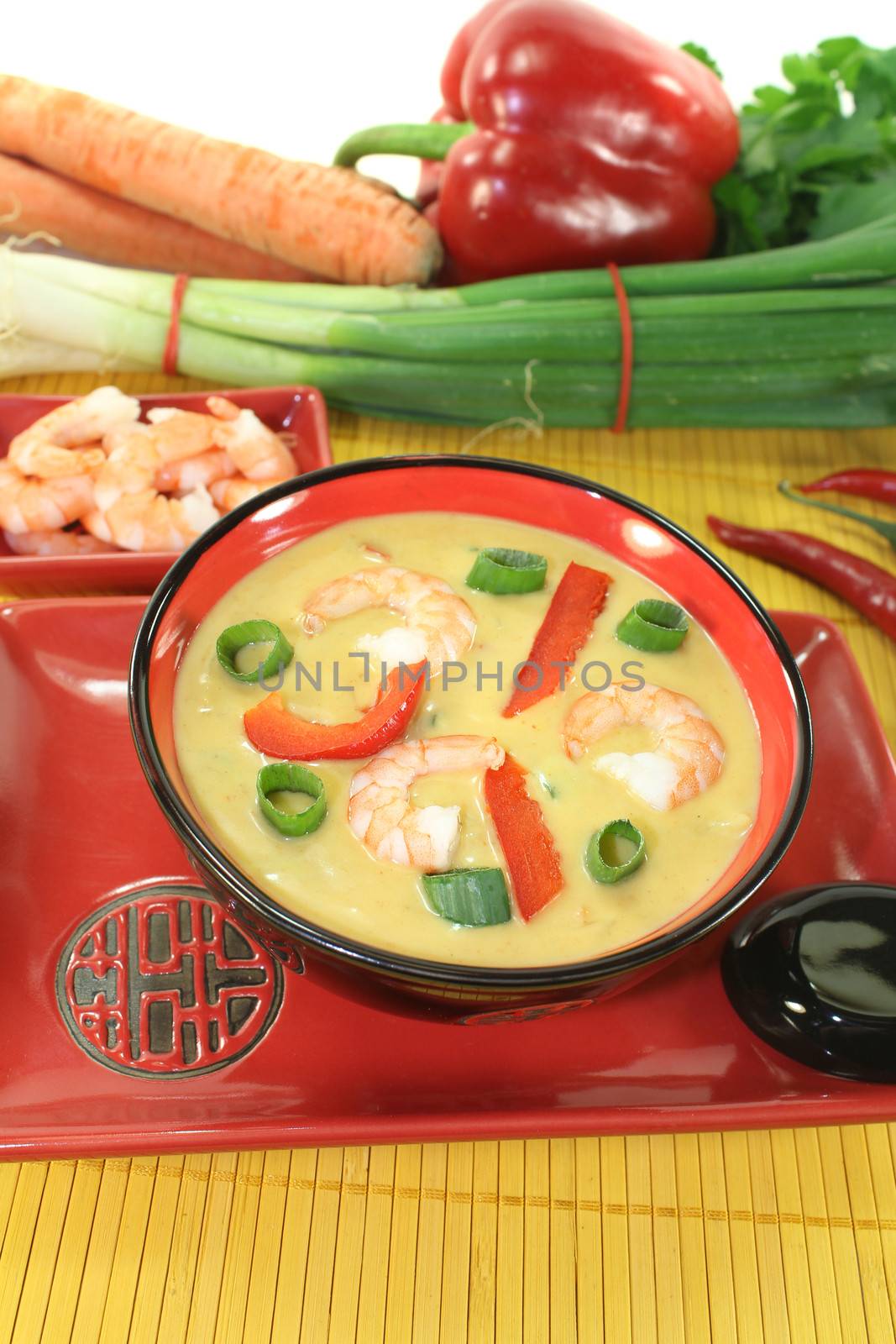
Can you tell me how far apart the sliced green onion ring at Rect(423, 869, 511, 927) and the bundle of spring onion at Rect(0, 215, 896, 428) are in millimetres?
1608

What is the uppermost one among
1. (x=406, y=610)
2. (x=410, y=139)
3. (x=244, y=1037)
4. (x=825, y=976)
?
(x=410, y=139)

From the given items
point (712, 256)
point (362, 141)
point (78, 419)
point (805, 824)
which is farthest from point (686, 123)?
point (805, 824)

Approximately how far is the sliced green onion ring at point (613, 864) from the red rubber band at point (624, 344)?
1512 millimetres

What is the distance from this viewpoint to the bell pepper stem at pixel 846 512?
8.63 ft

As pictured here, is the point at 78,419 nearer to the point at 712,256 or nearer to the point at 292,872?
the point at 292,872

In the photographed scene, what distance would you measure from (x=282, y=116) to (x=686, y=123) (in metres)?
1.87

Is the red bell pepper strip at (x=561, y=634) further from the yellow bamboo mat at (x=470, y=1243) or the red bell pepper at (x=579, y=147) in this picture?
the red bell pepper at (x=579, y=147)

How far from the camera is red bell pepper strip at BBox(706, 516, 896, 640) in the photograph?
2428 mm

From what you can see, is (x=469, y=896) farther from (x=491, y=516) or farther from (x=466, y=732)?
(x=491, y=516)

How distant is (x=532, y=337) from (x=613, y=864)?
5.18 feet

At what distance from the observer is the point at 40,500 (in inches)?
91.2

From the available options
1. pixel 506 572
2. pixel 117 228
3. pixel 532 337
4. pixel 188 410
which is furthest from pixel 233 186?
pixel 506 572

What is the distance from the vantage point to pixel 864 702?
6.42 feet

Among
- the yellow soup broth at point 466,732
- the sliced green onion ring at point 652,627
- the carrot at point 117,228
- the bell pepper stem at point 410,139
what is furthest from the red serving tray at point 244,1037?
the bell pepper stem at point 410,139
